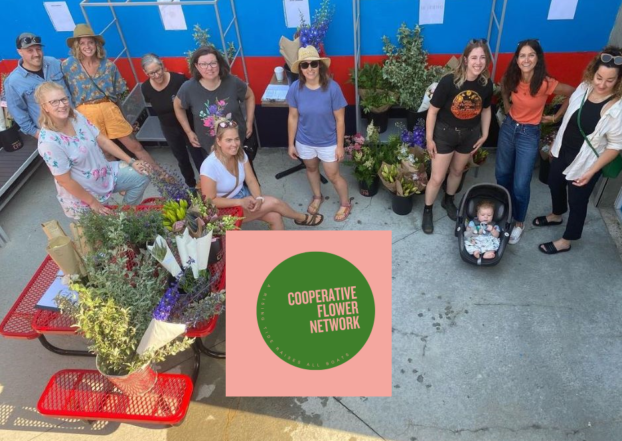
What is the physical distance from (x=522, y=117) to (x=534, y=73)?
0.37 meters

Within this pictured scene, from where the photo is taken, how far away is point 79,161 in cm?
356

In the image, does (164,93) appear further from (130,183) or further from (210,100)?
(130,183)

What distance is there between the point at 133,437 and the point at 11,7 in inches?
191

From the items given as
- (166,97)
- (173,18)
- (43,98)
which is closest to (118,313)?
(43,98)

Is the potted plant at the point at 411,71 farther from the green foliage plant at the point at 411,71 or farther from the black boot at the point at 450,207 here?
the black boot at the point at 450,207

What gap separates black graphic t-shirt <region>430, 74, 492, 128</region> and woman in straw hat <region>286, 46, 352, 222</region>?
30.4 inches

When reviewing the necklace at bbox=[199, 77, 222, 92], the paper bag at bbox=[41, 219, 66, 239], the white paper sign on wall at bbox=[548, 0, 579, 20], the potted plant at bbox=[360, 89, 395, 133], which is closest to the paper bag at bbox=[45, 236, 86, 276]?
the paper bag at bbox=[41, 219, 66, 239]

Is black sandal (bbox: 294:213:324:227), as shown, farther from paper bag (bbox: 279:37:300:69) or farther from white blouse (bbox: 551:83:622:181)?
white blouse (bbox: 551:83:622:181)

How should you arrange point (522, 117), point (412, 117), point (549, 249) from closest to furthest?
1. point (522, 117)
2. point (549, 249)
3. point (412, 117)

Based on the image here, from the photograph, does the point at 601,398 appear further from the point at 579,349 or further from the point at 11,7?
the point at 11,7

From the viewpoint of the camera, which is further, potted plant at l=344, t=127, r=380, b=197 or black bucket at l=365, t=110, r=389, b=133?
black bucket at l=365, t=110, r=389, b=133

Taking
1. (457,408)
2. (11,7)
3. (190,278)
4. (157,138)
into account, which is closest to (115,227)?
(190,278)

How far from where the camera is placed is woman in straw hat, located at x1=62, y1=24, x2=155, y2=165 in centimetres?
438

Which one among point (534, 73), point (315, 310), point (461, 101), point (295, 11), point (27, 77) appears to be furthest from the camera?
point (295, 11)
